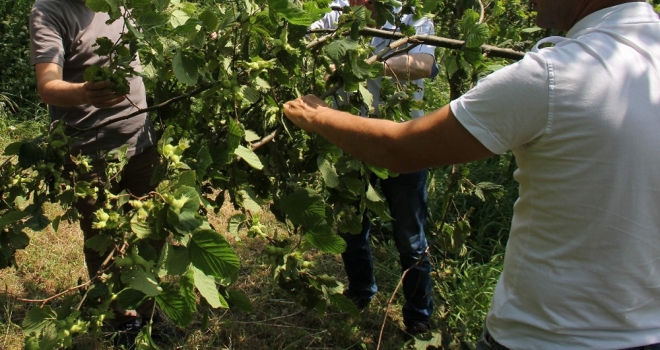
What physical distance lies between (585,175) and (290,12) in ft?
2.49

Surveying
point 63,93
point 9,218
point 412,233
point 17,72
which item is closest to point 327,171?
point 9,218

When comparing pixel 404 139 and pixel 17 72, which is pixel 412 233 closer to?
pixel 404 139

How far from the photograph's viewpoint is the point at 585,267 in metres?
1.27

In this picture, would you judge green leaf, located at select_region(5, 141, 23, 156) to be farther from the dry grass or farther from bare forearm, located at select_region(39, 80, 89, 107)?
the dry grass

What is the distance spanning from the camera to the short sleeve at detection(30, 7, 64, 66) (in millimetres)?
2197

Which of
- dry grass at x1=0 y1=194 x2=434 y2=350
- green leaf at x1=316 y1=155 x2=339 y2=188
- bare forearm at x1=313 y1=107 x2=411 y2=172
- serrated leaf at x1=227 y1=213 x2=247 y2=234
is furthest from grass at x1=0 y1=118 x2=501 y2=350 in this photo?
bare forearm at x1=313 y1=107 x2=411 y2=172

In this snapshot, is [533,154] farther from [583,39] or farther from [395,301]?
[395,301]

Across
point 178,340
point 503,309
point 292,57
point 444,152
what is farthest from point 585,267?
point 178,340

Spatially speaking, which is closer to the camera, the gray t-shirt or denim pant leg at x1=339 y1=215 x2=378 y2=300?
the gray t-shirt

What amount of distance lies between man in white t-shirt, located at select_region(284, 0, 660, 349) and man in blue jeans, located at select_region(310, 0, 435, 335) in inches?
42.7

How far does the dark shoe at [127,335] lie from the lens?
2713mm

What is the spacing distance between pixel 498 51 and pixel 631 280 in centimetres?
101

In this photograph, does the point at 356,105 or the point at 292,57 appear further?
the point at 356,105

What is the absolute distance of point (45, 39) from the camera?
2201mm
